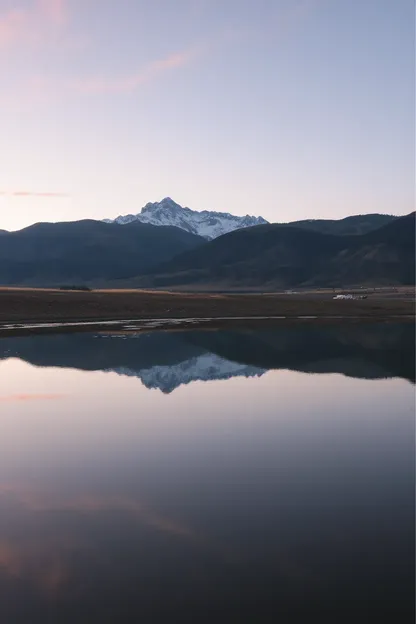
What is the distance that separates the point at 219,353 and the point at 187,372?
9.37 m

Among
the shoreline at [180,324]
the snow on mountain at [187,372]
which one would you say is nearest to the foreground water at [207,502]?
the snow on mountain at [187,372]

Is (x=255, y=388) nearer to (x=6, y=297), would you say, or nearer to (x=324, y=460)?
(x=324, y=460)

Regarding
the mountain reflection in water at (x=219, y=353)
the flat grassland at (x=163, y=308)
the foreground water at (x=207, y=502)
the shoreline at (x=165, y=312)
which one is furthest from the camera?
the flat grassland at (x=163, y=308)

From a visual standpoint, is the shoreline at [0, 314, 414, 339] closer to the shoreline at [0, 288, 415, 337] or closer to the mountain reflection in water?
the shoreline at [0, 288, 415, 337]

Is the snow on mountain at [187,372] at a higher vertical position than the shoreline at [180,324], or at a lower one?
lower

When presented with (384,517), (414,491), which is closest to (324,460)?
(414,491)

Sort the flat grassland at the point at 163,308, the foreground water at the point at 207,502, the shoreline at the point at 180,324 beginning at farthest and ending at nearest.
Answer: the flat grassland at the point at 163,308, the shoreline at the point at 180,324, the foreground water at the point at 207,502

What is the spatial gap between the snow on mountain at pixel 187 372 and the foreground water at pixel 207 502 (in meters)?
1.19

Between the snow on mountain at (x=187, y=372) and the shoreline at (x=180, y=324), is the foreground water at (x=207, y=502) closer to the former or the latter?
the snow on mountain at (x=187, y=372)

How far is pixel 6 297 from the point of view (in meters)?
85.7

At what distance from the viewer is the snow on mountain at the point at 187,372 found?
32.6 meters

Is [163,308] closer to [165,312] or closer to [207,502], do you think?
[165,312]

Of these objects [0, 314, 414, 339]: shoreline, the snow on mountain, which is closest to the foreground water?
the snow on mountain

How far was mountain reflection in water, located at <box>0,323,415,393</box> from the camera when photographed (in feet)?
119
